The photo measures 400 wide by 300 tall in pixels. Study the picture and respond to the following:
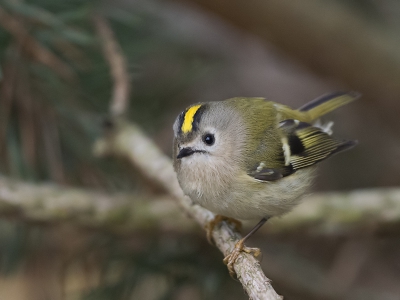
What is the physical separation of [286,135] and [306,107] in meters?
0.34

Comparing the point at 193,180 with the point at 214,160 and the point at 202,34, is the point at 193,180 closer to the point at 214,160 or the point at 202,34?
the point at 214,160

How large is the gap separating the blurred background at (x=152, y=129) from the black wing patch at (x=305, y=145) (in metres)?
0.42

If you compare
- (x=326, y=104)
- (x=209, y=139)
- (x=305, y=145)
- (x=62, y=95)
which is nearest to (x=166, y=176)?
(x=209, y=139)

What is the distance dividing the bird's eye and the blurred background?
529 millimetres

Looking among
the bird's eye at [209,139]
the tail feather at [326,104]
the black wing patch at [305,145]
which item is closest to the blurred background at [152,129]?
the tail feather at [326,104]

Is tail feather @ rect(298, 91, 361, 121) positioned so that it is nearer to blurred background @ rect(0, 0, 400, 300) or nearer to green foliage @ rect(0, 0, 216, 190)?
blurred background @ rect(0, 0, 400, 300)

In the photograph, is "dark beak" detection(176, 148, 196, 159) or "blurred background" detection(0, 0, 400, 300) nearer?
"dark beak" detection(176, 148, 196, 159)

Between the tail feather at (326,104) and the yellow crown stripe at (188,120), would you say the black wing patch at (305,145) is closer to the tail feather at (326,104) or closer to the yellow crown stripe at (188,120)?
the tail feather at (326,104)

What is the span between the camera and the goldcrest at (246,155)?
4.83 ft

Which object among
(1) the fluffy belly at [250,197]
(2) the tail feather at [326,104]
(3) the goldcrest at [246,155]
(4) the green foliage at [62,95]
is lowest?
(1) the fluffy belly at [250,197]

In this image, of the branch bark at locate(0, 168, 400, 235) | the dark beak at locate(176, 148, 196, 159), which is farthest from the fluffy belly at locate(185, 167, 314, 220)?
the branch bark at locate(0, 168, 400, 235)

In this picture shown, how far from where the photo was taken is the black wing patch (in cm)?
174

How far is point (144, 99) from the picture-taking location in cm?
241

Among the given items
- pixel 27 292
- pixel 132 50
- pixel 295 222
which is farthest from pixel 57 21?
pixel 27 292
